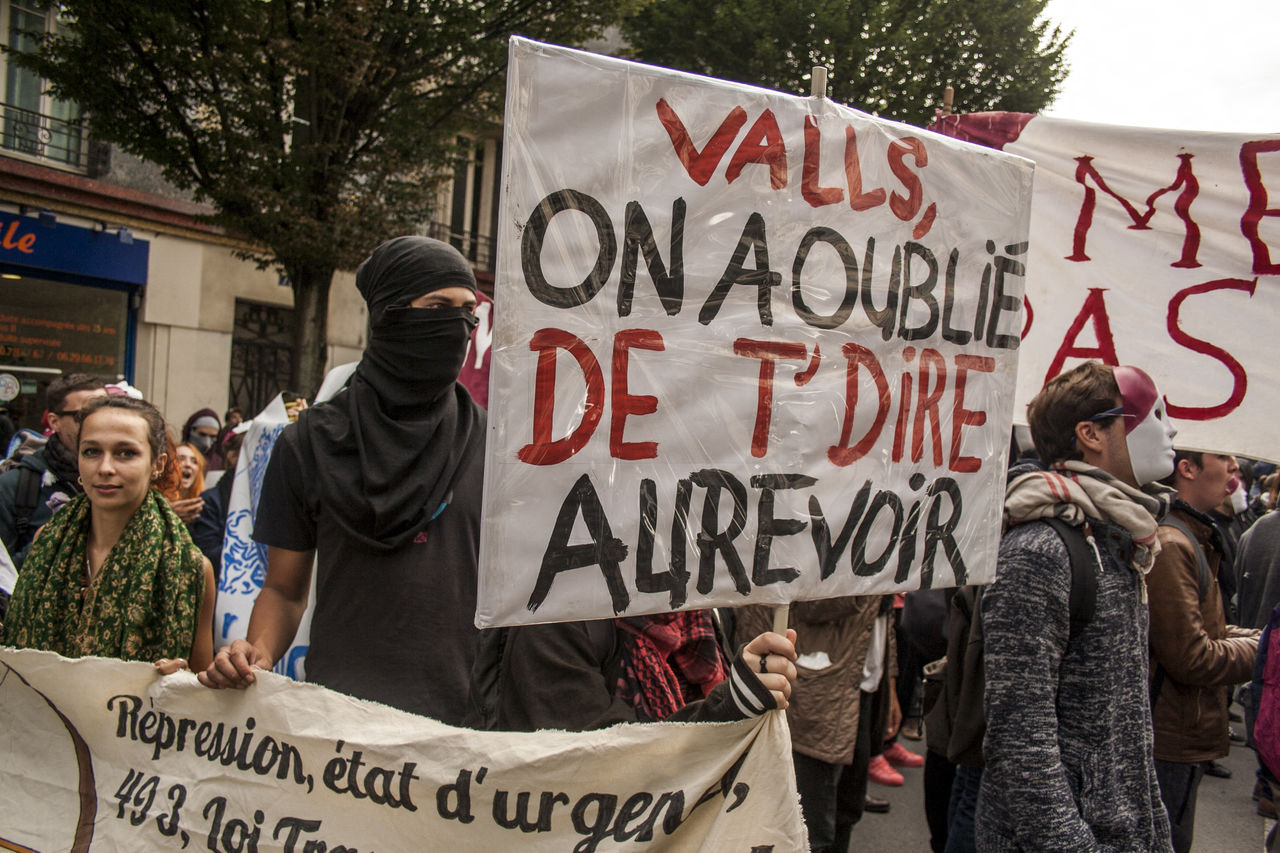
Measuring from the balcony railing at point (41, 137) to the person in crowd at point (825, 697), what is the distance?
11713 millimetres

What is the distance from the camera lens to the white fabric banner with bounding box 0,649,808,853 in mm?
1585

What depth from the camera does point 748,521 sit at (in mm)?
1788

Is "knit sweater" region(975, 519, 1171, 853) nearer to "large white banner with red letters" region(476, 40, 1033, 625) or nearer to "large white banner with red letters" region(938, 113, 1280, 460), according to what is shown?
"large white banner with red letters" region(476, 40, 1033, 625)

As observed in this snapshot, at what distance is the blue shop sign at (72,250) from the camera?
11.9 meters

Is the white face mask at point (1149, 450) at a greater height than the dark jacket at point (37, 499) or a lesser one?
greater

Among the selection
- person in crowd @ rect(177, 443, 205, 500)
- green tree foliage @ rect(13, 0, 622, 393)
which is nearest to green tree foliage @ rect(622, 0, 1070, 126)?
green tree foliage @ rect(13, 0, 622, 393)

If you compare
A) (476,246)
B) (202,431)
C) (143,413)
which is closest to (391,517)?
(143,413)

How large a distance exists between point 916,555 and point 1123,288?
72.9 inches

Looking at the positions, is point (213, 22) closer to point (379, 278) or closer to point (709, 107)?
A: point (379, 278)

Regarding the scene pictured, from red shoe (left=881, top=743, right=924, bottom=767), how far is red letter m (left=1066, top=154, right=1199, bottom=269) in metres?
3.78

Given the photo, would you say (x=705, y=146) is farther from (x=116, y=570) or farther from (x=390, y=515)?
(x=116, y=570)

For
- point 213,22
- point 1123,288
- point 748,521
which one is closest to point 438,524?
point 748,521

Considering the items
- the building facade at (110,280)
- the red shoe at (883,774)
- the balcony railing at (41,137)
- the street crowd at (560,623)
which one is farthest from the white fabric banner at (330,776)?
the balcony railing at (41,137)

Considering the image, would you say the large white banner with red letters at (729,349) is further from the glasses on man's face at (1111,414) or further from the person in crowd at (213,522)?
the person in crowd at (213,522)
